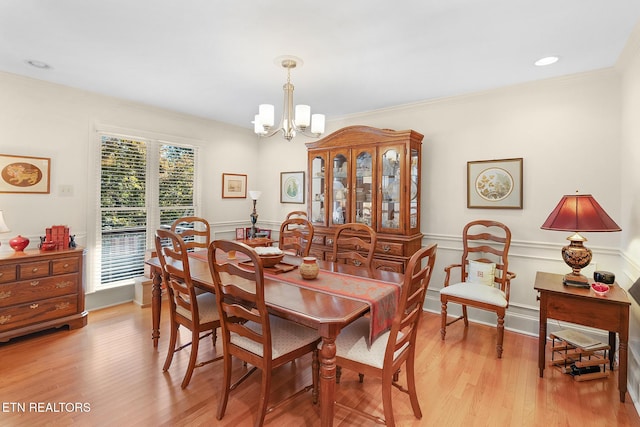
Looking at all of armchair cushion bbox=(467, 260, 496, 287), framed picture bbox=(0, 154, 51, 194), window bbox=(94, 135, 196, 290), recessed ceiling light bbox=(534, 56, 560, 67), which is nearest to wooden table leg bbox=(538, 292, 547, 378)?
armchair cushion bbox=(467, 260, 496, 287)

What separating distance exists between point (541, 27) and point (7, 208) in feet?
15.5

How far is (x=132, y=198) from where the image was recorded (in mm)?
3895

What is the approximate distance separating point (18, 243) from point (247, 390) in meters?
2.62

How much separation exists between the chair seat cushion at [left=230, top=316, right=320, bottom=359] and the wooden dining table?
8.7 inches

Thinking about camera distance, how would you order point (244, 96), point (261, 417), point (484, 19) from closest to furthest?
point (261, 417), point (484, 19), point (244, 96)

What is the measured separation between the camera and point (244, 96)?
11.6 ft

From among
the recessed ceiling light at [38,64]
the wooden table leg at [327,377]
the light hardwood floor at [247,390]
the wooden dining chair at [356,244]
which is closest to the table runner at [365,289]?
the wooden table leg at [327,377]

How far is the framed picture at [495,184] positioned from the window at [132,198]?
3.66 m

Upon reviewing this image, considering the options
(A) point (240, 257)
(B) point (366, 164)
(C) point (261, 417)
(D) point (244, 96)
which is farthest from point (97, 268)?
(B) point (366, 164)

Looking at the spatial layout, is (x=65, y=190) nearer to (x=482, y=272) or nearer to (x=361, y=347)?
(x=361, y=347)

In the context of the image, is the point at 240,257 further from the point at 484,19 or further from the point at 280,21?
the point at 484,19

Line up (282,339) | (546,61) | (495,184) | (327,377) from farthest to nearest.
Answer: (495,184) < (546,61) < (282,339) < (327,377)

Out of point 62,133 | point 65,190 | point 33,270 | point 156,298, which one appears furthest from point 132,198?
point 156,298

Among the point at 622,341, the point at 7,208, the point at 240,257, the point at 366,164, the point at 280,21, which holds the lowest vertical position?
the point at 622,341
